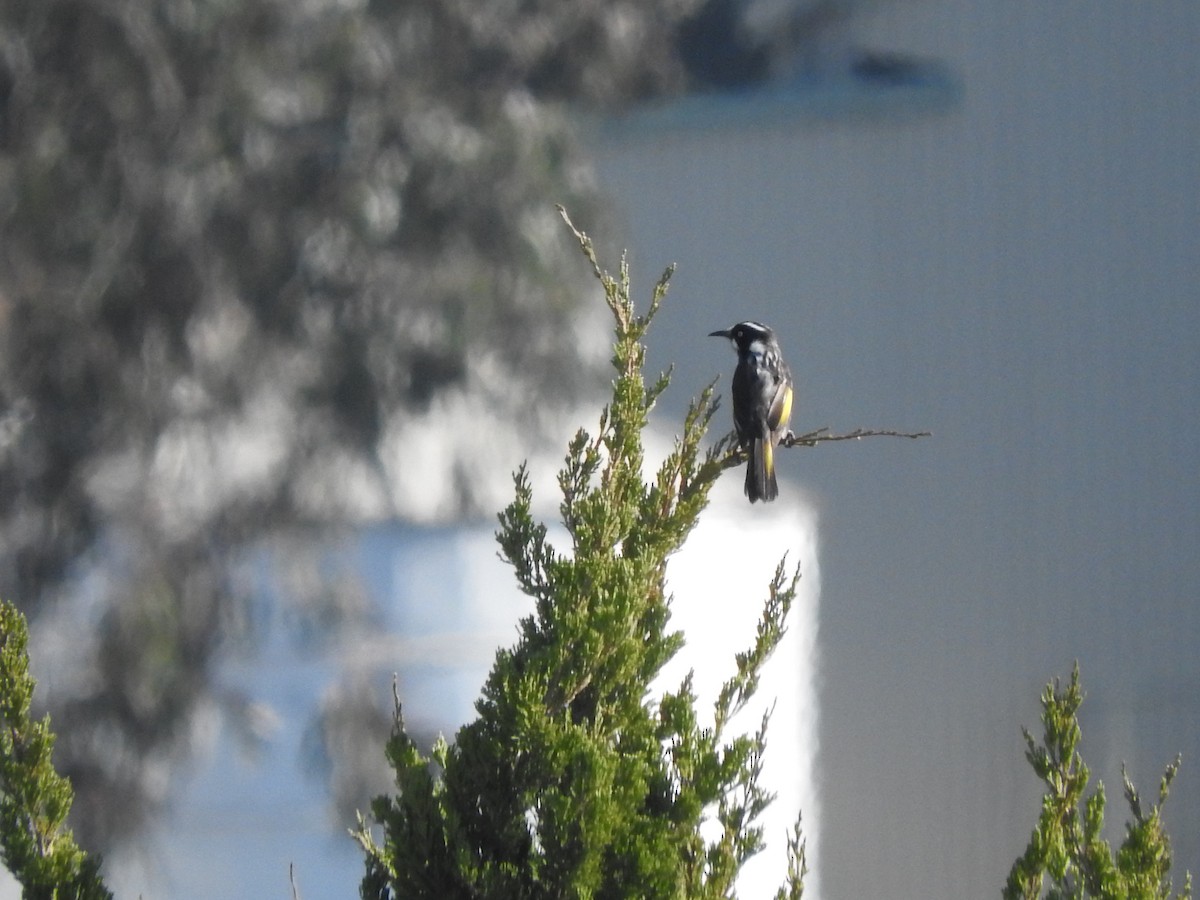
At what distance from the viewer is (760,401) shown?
3660mm

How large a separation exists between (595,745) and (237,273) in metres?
3.07

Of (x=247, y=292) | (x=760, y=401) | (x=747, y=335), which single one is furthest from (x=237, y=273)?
(x=760, y=401)

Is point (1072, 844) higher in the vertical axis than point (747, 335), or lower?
lower

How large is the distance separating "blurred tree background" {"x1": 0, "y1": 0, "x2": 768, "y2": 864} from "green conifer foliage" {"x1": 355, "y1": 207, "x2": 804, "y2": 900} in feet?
7.93

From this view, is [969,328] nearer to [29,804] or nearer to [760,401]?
[760,401]

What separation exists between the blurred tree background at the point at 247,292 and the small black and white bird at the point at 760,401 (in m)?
0.73

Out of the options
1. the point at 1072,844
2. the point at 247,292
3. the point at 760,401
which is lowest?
the point at 1072,844

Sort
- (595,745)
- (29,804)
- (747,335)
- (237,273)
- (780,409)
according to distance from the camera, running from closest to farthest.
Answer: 1. (595,745)
2. (29,804)
3. (780,409)
4. (747,335)
5. (237,273)

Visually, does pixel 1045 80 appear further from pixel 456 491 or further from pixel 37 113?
pixel 37 113

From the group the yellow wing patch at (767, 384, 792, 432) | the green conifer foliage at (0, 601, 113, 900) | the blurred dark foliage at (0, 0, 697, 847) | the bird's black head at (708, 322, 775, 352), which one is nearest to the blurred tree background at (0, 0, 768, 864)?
the blurred dark foliage at (0, 0, 697, 847)

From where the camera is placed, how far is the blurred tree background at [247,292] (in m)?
4.38

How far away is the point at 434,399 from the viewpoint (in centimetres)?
449

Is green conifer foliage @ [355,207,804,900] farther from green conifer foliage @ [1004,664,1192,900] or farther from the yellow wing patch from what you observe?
the yellow wing patch

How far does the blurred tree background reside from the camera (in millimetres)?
4375
